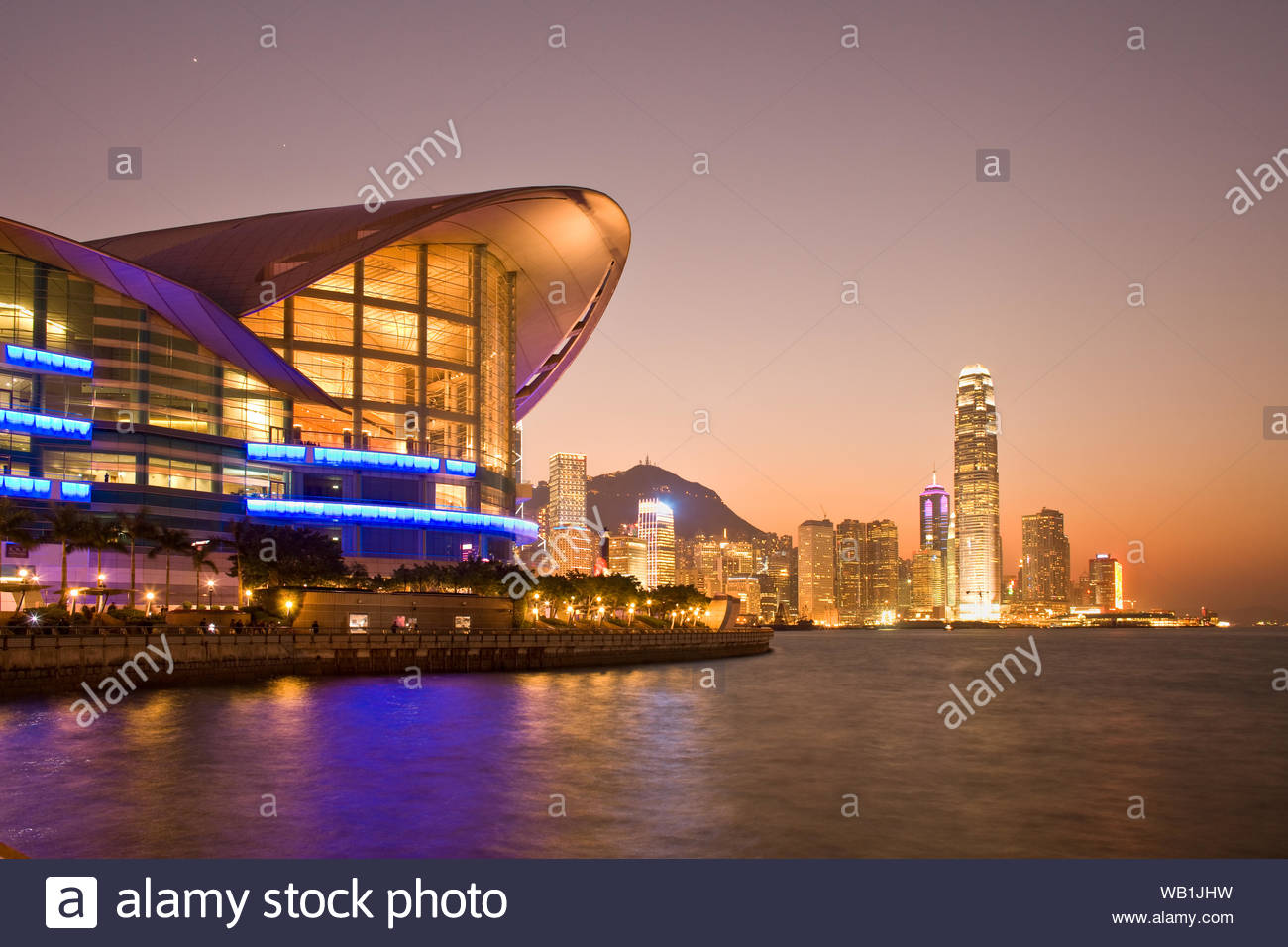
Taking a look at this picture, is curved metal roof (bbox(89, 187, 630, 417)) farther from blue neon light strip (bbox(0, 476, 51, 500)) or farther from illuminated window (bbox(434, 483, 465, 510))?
blue neon light strip (bbox(0, 476, 51, 500))

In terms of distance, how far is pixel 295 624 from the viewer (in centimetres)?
7288

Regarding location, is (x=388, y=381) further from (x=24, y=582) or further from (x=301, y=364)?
(x=24, y=582)

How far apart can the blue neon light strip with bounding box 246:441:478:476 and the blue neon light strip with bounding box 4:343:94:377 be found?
13346 millimetres

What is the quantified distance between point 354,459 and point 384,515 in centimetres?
559

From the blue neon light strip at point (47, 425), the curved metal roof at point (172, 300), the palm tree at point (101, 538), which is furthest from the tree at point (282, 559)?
the curved metal roof at point (172, 300)

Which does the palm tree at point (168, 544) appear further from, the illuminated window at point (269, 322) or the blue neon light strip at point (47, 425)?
the illuminated window at point (269, 322)

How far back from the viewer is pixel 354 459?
9444 centimetres

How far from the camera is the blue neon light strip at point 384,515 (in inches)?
3511

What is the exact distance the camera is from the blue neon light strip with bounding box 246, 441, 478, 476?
9056cm

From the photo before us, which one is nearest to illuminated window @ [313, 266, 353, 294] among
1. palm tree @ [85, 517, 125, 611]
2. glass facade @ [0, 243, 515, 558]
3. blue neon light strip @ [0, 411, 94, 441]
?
glass facade @ [0, 243, 515, 558]

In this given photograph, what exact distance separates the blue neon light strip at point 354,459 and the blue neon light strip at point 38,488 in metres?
13.6

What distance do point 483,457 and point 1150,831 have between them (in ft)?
268
